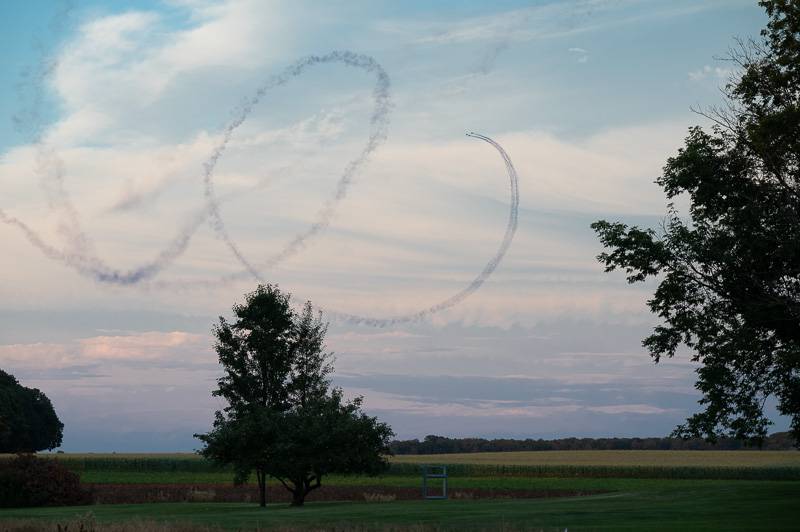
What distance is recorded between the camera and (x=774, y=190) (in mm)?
48719

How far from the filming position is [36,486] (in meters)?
76.6

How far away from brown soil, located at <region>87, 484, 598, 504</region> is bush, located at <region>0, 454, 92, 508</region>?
1.92 metres

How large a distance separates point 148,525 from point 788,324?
3055 cm

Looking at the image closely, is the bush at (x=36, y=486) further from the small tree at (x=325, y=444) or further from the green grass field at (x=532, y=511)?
the small tree at (x=325, y=444)

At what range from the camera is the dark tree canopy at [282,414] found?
211ft

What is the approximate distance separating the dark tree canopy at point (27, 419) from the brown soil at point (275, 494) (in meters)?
78.1

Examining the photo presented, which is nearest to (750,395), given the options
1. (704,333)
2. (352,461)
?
(704,333)

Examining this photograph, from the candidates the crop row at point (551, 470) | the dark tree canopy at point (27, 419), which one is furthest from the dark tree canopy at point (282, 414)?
the dark tree canopy at point (27, 419)

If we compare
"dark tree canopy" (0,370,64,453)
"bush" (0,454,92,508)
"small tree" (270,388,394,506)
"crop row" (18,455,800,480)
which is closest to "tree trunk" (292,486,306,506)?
"small tree" (270,388,394,506)

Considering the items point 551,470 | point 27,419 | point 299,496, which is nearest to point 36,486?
point 299,496

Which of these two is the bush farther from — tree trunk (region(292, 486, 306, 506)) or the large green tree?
the large green tree

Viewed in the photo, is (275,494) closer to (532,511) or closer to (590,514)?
(532,511)

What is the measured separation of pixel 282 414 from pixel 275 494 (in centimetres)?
2121

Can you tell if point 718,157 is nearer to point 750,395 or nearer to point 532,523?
point 750,395
